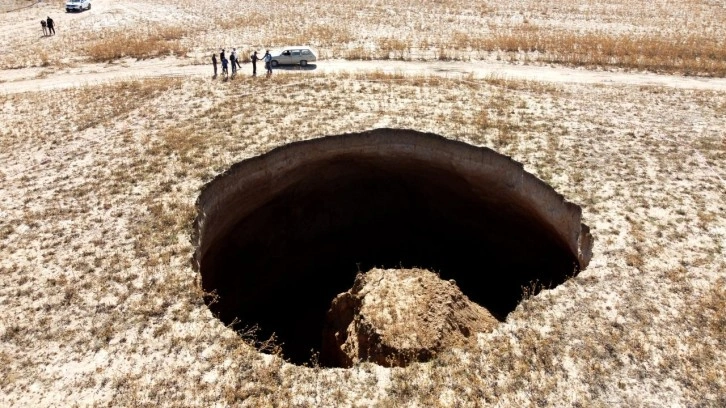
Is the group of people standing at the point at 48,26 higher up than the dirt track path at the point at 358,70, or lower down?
higher up

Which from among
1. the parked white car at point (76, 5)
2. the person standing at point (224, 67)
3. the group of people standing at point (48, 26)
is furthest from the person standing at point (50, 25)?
the person standing at point (224, 67)

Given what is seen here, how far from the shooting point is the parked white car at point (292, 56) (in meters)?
35.9

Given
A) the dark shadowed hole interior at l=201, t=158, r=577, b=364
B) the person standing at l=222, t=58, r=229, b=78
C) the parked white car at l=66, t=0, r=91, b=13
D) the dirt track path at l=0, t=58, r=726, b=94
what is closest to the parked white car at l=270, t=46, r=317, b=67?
the dirt track path at l=0, t=58, r=726, b=94

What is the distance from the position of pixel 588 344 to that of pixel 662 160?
11.4 metres

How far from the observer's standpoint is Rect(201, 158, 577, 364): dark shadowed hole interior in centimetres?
2123

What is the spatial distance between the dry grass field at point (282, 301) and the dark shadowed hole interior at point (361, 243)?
220cm

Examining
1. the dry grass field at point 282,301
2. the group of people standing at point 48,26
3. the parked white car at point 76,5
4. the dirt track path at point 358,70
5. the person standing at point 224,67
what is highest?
the parked white car at point 76,5

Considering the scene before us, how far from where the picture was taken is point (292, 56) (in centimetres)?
3597

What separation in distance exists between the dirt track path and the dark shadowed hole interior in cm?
1134

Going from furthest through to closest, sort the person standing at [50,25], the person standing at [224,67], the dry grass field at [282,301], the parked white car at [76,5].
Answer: the parked white car at [76,5]
the person standing at [50,25]
the person standing at [224,67]
the dry grass field at [282,301]

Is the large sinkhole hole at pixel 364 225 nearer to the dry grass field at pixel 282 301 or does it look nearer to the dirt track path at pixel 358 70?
the dry grass field at pixel 282 301

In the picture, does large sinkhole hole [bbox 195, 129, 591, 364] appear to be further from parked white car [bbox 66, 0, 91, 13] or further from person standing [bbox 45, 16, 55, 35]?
parked white car [bbox 66, 0, 91, 13]

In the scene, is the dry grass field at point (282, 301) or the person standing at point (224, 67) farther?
the person standing at point (224, 67)

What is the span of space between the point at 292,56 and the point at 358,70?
17.4 feet
